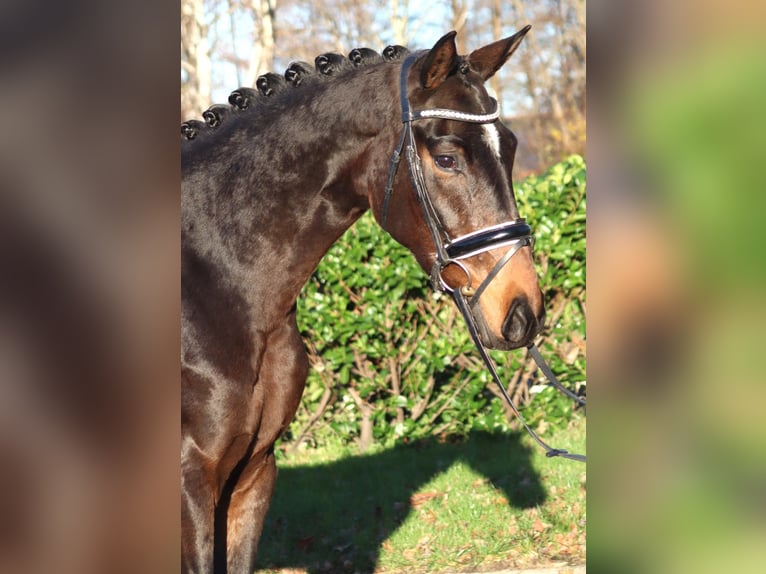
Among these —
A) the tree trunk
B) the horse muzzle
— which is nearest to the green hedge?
the horse muzzle

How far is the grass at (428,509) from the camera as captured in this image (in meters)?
4.73

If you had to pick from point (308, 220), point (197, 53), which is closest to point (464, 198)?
point (308, 220)

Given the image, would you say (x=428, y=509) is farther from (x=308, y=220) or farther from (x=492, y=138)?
(x=492, y=138)

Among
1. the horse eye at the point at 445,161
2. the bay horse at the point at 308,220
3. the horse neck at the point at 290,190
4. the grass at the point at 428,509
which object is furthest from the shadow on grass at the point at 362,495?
the horse eye at the point at 445,161

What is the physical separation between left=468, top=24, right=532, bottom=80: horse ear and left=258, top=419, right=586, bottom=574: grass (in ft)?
9.56

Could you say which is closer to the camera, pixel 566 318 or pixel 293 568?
pixel 293 568

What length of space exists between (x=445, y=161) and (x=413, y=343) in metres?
3.88

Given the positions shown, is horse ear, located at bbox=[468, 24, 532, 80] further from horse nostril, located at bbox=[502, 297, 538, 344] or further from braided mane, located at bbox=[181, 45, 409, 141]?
horse nostril, located at bbox=[502, 297, 538, 344]

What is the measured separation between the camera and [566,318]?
21.5 feet

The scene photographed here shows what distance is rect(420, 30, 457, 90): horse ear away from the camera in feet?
8.06
